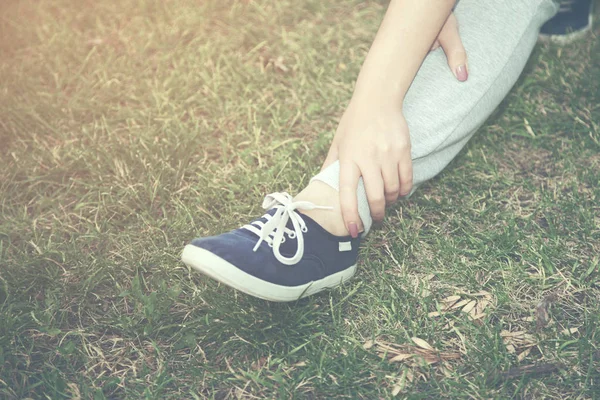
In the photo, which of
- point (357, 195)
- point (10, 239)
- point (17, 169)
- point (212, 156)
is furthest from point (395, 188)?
point (17, 169)

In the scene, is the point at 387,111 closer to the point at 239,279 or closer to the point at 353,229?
the point at 353,229

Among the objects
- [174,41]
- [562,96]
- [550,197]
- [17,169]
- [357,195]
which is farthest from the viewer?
[174,41]

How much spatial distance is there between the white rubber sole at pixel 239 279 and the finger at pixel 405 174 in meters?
0.33

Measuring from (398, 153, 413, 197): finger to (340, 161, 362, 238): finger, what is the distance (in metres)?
0.13

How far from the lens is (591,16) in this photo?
266cm

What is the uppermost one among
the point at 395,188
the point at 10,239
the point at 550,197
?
the point at 395,188

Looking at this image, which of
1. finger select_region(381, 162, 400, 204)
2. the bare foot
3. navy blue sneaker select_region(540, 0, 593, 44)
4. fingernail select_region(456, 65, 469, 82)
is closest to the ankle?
the bare foot

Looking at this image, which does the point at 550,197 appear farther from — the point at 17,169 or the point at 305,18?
the point at 17,169

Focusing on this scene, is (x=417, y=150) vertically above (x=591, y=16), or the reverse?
(x=417, y=150)

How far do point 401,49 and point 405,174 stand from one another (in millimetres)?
349

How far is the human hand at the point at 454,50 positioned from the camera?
171 centimetres

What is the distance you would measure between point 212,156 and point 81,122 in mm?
602

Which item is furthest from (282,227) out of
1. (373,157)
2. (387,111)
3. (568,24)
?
(568,24)

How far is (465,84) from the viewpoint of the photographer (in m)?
1.72
